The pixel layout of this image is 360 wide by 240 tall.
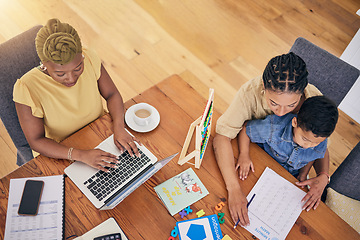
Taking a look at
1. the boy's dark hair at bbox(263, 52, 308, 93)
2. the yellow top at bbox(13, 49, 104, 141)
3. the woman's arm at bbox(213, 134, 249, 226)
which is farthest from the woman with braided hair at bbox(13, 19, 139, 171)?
the boy's dark hair at bbox(263, 52, 308, 93)

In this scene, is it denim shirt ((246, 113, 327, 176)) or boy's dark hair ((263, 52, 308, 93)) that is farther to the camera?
denim shirt ((246, 113, 327, 176))

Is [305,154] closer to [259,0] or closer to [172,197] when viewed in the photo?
[172,197]

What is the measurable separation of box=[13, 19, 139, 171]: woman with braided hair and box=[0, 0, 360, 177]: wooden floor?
1029mm

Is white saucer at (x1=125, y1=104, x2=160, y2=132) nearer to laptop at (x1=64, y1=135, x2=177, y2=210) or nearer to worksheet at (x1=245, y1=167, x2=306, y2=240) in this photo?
laptop at (x1=64, y1=135, x2=177, y2=210)

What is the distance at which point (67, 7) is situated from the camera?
116 inches

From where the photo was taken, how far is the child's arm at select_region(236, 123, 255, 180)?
4.34 ft

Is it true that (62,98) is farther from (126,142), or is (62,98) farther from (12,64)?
(126,142)

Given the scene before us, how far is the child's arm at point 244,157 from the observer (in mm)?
1323

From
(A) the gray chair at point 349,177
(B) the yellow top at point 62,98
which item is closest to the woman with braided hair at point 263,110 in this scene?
(A) the gray chair at point 349,177

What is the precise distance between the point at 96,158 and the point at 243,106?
67 centimetres

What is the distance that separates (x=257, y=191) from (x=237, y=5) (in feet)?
7.96

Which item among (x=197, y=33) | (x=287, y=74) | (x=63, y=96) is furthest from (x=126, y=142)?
(x=197, y=33)

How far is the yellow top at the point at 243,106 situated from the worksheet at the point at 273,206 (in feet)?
0.78

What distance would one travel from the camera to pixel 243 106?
1.38 m
